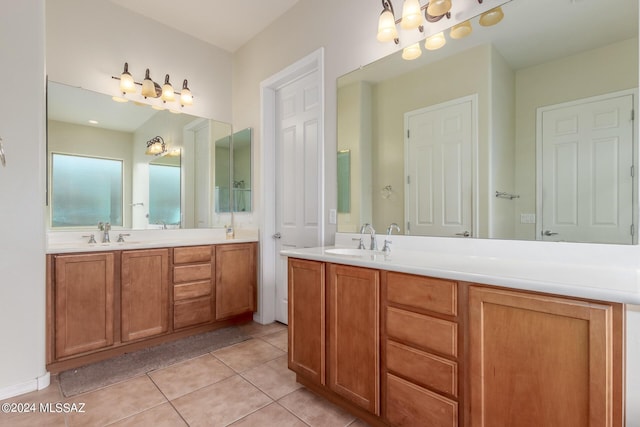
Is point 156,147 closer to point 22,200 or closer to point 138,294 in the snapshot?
point 22,200

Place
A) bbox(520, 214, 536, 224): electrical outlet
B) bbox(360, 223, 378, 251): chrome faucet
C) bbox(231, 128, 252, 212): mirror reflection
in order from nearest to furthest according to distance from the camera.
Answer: bbox(520, 214, 536, 224): electrical outlet < bbox(360, 223, 378, 251): chrome faucet < bbox(231, 128, 252, 212): mirror reflection

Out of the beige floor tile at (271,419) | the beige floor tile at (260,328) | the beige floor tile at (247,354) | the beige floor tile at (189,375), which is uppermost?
the beige floor tile at (271,419)

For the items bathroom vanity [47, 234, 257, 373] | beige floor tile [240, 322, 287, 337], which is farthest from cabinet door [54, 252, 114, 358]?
beige floor tile [240, 322, 287, 337]

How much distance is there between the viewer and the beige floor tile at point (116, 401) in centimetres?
164

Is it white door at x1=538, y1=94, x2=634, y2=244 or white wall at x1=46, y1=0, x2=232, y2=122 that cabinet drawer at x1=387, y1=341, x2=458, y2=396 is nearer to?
white door at x1=538, y1=94, x2=634, y2=244

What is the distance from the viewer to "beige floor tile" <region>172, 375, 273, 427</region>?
164 centimetres

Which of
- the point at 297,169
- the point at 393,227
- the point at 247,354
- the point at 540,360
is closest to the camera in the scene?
the point at 540,360

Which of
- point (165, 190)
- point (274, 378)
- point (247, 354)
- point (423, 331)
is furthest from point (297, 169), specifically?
point (423, 331)

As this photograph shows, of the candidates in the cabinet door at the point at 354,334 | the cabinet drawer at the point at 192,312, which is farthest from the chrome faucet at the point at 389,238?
the cabinet drawer at the point at 192,312

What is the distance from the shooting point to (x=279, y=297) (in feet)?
10.4

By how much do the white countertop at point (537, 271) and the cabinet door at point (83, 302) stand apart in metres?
1.66

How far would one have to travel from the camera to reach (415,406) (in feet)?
4.32

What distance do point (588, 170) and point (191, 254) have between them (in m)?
2.77

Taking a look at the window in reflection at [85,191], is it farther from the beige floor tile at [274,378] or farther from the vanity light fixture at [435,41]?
the vanity light fixture at [435,41]
